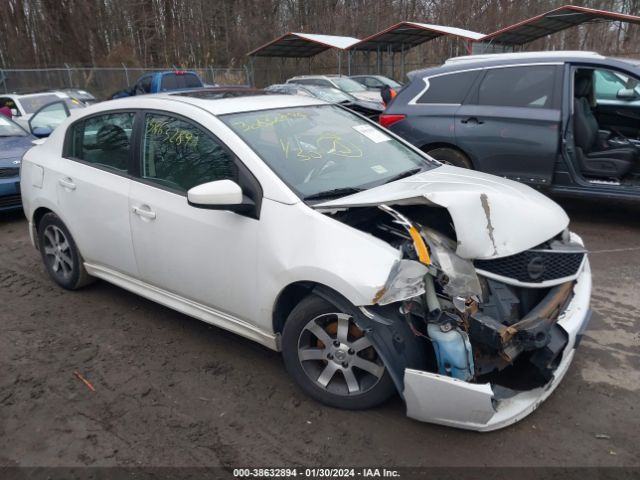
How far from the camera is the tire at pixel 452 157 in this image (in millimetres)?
6309

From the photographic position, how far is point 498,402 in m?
2.63

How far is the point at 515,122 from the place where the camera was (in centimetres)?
590

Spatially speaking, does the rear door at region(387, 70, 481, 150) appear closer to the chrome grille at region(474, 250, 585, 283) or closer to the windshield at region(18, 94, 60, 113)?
the chrome grille at region(474, 250, 585, 283)

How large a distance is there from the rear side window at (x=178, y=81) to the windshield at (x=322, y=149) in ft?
42.5

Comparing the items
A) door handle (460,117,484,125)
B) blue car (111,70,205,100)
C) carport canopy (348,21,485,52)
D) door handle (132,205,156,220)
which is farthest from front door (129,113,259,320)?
carport canopy (348,21,485,52)

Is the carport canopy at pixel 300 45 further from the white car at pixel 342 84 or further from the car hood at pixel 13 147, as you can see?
the car hood at pixel 13 147

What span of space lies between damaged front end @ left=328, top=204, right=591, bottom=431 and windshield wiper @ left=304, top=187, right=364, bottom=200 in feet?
0.64

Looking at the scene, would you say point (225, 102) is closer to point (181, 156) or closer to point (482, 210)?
point (181, 156)

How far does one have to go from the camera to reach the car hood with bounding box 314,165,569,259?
2.68 meters

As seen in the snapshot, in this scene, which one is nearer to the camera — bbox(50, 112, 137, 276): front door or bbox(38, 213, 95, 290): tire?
bbox(50, 112, 137, 276): front door

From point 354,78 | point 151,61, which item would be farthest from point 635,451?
point 151,61

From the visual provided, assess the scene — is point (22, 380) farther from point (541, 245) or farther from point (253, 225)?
point (541, 245)

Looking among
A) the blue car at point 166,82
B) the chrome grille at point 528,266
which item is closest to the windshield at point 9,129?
the blue car at point 166,82

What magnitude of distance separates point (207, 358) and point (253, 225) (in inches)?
41.7
